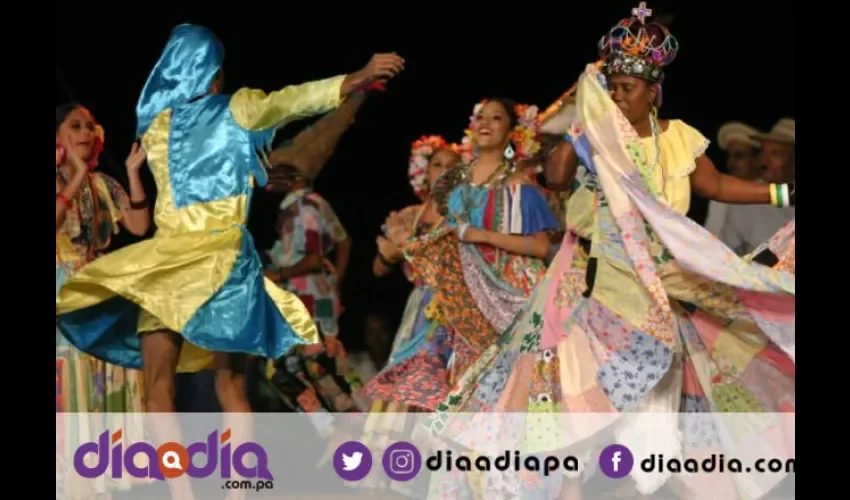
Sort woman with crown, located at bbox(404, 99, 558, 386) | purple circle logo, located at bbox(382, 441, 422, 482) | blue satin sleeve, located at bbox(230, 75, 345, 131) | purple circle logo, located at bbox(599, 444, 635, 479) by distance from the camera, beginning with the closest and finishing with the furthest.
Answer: purple circle logo, located at bbox(599, 444, 635, 479)
blue satin sleeve, located at bbox(230, 75, 345, 131)
woman with crown, located at bbox(404, 99, 558, 386)
purple circle logo, located at bbox(382, 441, 422, 482)

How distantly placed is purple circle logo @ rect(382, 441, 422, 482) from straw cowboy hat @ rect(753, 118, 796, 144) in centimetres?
250

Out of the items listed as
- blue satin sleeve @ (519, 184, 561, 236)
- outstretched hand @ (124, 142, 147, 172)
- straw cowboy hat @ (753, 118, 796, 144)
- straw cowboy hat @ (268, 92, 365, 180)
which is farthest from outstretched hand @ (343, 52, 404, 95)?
straw cowboy hat @ (753, 118, 796, 144)

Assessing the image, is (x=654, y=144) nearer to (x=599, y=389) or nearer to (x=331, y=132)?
(x=599, y=389)

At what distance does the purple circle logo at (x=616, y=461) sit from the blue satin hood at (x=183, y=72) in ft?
6.32

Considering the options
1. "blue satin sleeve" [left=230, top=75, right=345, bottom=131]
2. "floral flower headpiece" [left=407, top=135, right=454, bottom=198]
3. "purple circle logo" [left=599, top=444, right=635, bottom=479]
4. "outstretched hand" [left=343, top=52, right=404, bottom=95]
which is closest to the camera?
"purple circle logo" [left=599, top=444, right=635, bottom=479]

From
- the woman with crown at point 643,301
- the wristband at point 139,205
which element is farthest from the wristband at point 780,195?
the wristband at point 139,205

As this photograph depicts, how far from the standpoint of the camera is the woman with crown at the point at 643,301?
5.94 m

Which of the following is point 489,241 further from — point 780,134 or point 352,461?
point 780,134

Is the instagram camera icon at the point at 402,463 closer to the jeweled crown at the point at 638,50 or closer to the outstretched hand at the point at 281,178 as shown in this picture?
the jeweled crown at the point at 638,50

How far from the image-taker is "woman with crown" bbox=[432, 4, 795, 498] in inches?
234

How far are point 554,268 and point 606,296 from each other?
0.25 m

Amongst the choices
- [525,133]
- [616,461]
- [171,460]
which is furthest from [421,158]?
[616,461]

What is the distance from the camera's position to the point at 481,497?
6.33 metres

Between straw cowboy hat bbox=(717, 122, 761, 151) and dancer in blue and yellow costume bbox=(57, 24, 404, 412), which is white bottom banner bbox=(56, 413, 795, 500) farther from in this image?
straw cowboy hat bbox=(717, 122, 761, 151)
